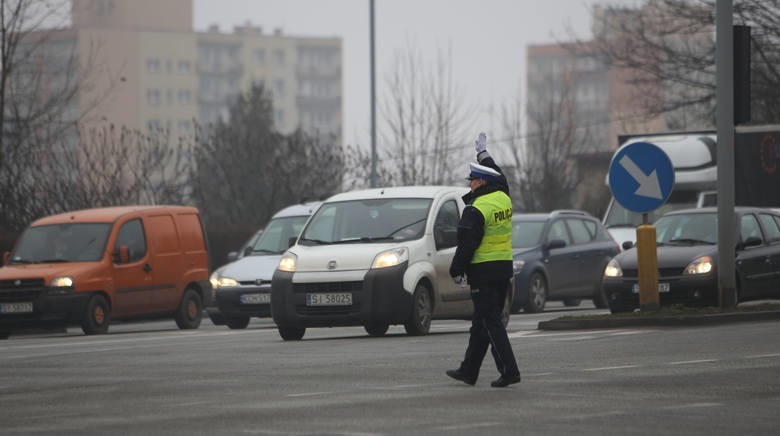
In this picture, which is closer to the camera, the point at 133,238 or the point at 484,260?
the point at 484,260

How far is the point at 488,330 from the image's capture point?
41.7 ft

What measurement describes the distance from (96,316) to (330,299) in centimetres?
622

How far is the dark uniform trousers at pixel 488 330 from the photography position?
41.3 feet

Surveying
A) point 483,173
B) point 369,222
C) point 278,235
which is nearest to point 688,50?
point 278,235

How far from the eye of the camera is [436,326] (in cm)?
2323

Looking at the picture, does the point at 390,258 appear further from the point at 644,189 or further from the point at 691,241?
the point at 691,241

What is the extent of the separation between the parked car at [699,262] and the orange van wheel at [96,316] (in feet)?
23.4

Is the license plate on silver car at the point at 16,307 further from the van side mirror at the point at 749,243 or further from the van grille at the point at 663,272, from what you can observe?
the van side mirror at the point at 749,243

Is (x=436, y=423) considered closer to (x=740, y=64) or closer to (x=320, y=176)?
(x=740, y=64)

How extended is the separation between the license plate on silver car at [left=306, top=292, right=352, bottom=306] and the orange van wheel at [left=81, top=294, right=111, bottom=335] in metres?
5.80

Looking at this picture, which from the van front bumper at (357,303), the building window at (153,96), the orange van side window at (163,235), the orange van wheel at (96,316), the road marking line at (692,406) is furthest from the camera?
the building window at (153,96)

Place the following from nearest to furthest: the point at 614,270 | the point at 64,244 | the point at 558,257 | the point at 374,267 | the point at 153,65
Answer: the point at 374,267, the point at 614,270, the point at 64,244, the point at 558,257, the point at 153,65

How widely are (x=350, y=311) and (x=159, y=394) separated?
21.4 ft

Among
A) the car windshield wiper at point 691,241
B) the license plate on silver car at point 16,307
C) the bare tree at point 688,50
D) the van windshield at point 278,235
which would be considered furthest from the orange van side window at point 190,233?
the bare tree at point 688,50
